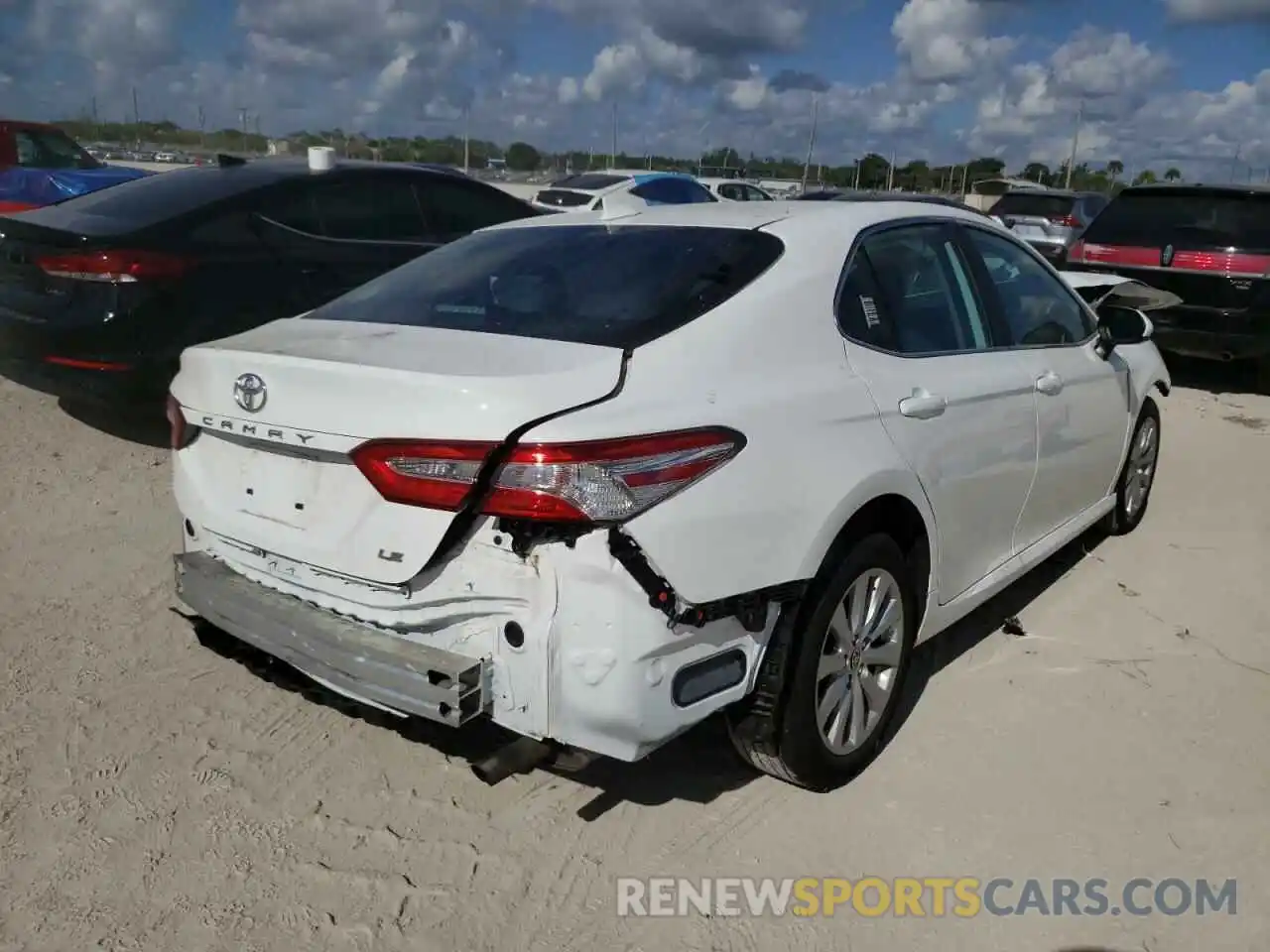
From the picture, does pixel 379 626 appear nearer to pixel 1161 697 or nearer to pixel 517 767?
pixel 517 767

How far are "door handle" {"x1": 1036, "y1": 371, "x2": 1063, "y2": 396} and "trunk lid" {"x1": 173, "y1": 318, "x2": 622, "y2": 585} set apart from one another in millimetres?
1993

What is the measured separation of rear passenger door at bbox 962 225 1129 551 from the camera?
12.7 ft

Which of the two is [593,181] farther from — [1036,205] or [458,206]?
[458,206]

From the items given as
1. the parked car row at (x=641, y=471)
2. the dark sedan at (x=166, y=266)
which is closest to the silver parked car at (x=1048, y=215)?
the dark sedan at (x=166, y=266)

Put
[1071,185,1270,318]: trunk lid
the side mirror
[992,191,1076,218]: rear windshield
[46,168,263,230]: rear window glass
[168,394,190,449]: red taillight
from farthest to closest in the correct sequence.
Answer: [992,191,1076,218]: rear windshield
[1071,185,1270,318]: trunk lid
[46,168,263,230]: rear window glass
the side mirror
[168,394,190,449]: red taillight

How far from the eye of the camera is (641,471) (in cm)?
230

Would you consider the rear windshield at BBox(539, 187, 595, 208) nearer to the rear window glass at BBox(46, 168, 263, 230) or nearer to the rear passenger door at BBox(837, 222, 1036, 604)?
the rear window glass at BBox(46, 168, 263, 230)

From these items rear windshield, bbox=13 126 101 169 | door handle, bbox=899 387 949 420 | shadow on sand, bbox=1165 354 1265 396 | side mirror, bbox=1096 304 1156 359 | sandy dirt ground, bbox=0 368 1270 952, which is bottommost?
sandy dirt ground, bbox=0 368 1270 952

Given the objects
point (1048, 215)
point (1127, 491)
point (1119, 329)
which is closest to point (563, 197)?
point (1048, 215)

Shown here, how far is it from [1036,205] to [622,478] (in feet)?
51.1

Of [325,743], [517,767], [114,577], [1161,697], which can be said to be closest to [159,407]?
[114,577]

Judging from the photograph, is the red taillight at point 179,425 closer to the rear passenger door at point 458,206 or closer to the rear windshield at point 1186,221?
the rear passenger door at point 458,206

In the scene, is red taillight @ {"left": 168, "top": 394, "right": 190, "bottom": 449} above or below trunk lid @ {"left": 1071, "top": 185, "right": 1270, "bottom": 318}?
below

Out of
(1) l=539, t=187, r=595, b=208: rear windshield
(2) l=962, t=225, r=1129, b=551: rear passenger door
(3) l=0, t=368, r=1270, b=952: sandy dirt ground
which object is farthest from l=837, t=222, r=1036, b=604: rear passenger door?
(1) l=539, t=187, r=595, b=208: rear windshield
